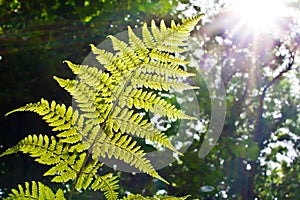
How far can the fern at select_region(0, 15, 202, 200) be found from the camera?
70 cm

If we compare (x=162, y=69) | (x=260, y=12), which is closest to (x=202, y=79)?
(x=260, y=12)

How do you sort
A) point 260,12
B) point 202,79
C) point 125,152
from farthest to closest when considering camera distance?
point 260,12 → point 202,79 → point 125,152

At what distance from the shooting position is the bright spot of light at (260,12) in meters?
3.98

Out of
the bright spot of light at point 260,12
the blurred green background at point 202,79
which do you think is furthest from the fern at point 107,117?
the bright spot of light at point 260,12

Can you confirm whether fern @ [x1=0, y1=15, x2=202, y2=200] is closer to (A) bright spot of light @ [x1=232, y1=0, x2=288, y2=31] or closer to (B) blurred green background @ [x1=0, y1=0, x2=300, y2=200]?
(B) blurred green background @ [x1=0, y1=0, x2=300, y2=200]

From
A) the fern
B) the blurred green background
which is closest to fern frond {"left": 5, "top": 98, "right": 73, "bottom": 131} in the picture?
the fern

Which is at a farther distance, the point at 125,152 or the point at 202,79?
the point at 202,79

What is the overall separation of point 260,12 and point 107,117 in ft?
12.5

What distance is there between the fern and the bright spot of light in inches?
129

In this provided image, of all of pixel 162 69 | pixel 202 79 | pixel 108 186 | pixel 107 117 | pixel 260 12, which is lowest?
pixel 108 186

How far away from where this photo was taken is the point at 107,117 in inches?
28.9

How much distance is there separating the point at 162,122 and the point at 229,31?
2004mm

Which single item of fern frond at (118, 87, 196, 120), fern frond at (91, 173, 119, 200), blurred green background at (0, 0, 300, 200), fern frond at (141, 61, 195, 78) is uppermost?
blurred green background at (0, 0, 300, 200)

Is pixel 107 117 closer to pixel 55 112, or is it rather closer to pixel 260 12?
pixel 55 112
